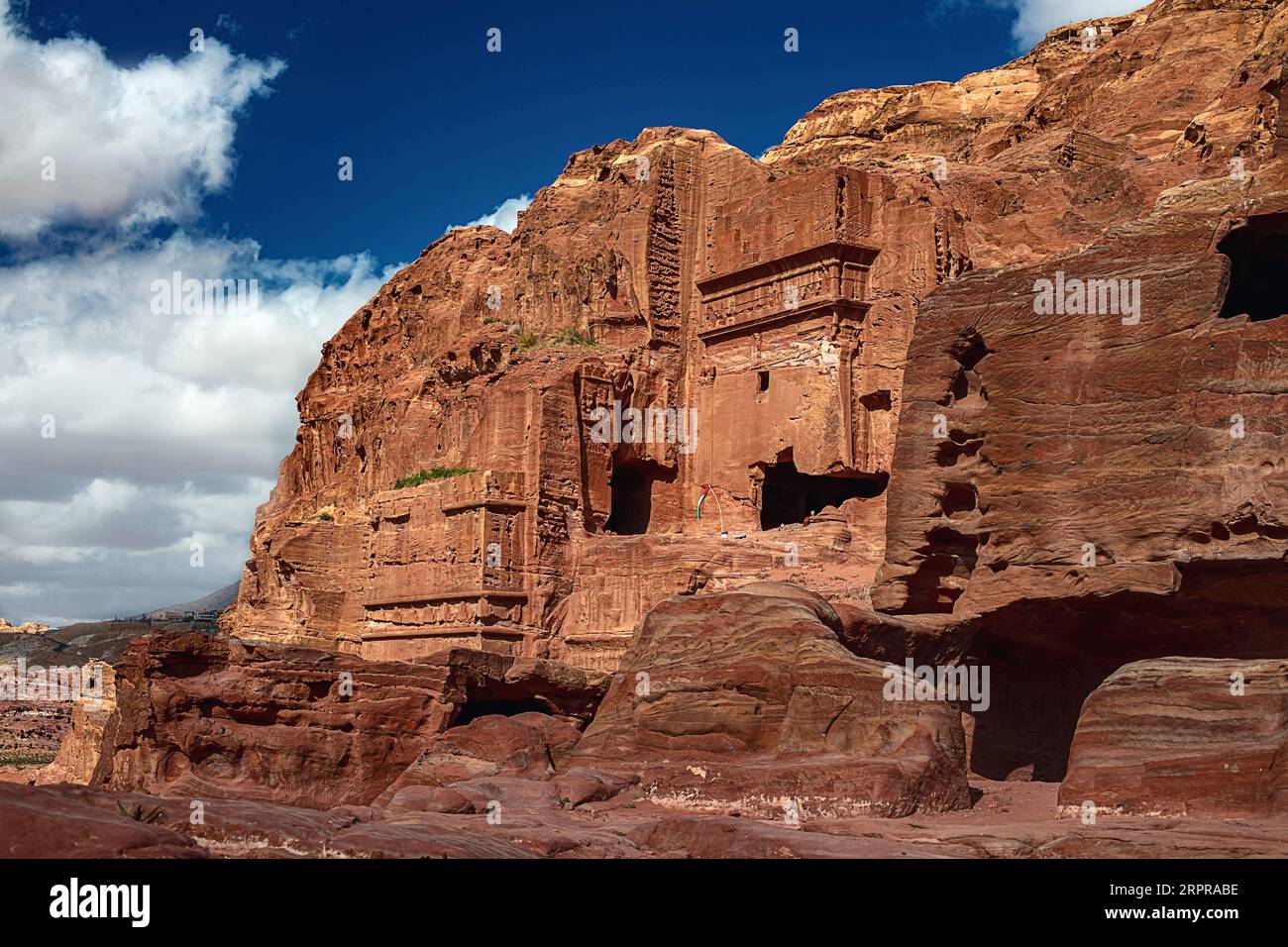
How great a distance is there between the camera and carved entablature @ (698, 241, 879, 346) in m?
38.9

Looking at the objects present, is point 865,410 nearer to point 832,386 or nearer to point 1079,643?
point 832,386

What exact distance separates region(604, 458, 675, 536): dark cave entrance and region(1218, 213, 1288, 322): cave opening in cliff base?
26.2m

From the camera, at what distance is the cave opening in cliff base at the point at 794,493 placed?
40906mm

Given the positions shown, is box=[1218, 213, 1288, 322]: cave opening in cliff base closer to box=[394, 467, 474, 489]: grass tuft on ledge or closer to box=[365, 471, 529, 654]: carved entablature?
box=[365, 471, 529, 654]: carved entablature

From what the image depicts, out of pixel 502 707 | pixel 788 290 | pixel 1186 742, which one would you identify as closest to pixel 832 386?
pixel 788 290

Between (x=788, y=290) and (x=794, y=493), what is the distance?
6058 mm

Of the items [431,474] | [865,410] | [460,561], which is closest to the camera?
[865,410]

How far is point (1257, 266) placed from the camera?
57.9 ft

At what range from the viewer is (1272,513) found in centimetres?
1527

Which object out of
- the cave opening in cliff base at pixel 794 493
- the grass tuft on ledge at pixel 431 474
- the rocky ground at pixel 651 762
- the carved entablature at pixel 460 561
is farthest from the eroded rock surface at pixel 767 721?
the grass tuft on ledge at pixel 431 474

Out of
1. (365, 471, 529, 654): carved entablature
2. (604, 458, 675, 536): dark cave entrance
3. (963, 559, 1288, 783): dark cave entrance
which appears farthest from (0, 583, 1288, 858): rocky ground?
(604, 458, 675, 536): dark cave entrance
